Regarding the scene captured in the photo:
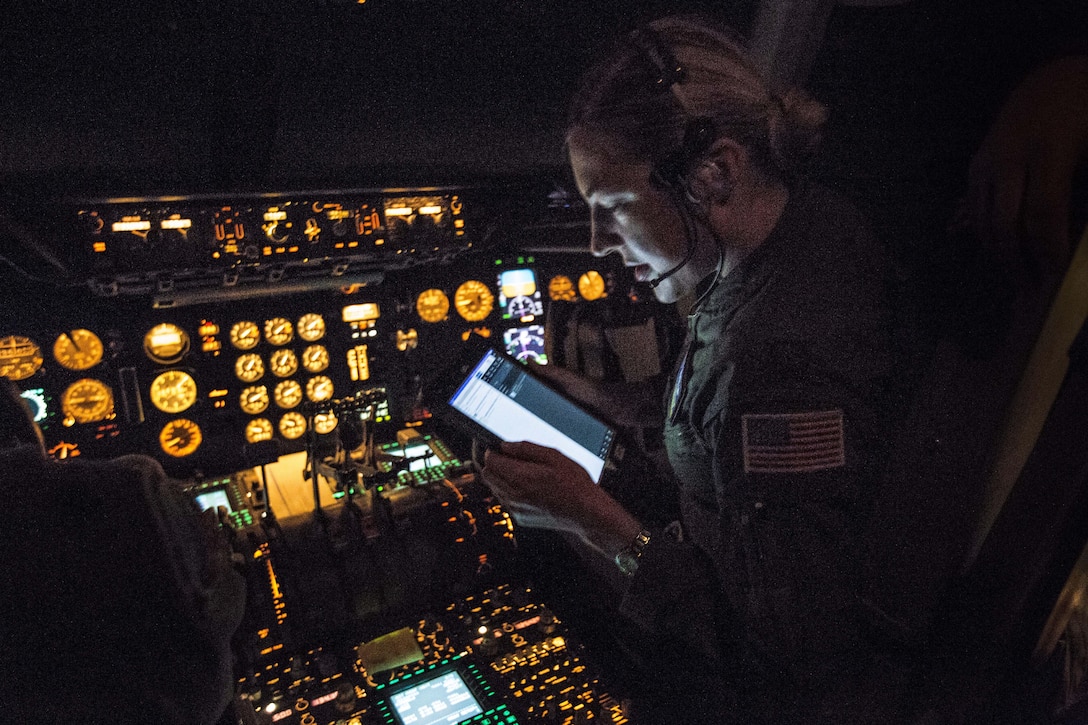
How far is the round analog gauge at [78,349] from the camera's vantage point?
1864 mm

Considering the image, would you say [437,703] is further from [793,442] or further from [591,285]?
[591,285]

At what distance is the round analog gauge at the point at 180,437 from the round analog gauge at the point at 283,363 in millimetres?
289

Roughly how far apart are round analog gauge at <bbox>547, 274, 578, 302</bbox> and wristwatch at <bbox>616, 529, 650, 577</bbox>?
66.2 inches

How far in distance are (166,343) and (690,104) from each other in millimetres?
1736

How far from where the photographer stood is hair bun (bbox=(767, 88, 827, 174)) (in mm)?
1011

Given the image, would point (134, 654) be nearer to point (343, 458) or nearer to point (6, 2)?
point (343, 458)

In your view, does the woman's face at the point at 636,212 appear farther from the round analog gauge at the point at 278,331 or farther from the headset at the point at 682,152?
the round analog gauge at the point at 278,331

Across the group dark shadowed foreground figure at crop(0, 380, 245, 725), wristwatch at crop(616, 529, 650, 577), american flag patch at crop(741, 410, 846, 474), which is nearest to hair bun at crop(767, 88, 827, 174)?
american flag patch at crop(741, 410, 846, 474)

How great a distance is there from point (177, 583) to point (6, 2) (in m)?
1.21

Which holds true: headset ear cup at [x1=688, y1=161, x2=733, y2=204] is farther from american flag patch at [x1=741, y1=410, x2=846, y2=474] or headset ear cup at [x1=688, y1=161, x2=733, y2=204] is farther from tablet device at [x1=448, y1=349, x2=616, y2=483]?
tablet device at [x1=448, y1=349, x2=616, y2=483]

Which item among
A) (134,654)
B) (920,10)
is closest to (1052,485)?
(920,10)

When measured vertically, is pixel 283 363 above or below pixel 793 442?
above

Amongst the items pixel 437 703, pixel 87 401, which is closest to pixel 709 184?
pixel 437 703

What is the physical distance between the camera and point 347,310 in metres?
2.25
